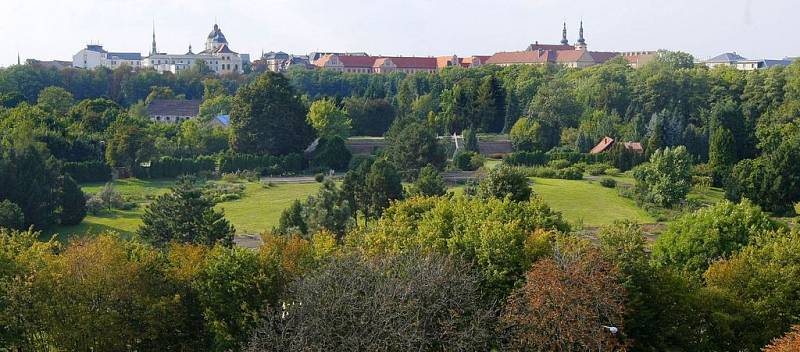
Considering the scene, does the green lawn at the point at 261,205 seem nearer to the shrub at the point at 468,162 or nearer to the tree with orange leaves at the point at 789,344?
the shrub at the point at 468,162

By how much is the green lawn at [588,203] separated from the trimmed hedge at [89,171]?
21055 mm

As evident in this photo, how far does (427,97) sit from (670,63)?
17911 mm

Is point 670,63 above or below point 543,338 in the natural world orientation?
above

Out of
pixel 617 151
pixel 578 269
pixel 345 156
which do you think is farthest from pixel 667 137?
pixel 578 269

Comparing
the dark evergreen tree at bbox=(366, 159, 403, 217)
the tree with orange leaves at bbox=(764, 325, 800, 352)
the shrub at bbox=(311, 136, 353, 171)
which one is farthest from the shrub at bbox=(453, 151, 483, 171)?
the tree with orange leaves at bbox=(764, 325, 800, 352)

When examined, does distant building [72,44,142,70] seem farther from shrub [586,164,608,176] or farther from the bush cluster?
shrub [586,164,608,176]

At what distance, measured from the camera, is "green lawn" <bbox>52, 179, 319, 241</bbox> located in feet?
104

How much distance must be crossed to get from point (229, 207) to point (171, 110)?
39.3 m

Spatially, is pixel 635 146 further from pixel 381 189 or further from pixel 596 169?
pixel 381 189

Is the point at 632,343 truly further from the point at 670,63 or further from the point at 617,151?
the point at 670,63

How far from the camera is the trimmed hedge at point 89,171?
42.4m

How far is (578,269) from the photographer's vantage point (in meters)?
15.4

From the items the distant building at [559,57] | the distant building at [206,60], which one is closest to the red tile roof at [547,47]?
the distant building at [559,57]

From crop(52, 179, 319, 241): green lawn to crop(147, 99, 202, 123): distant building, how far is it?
94.3 feet
